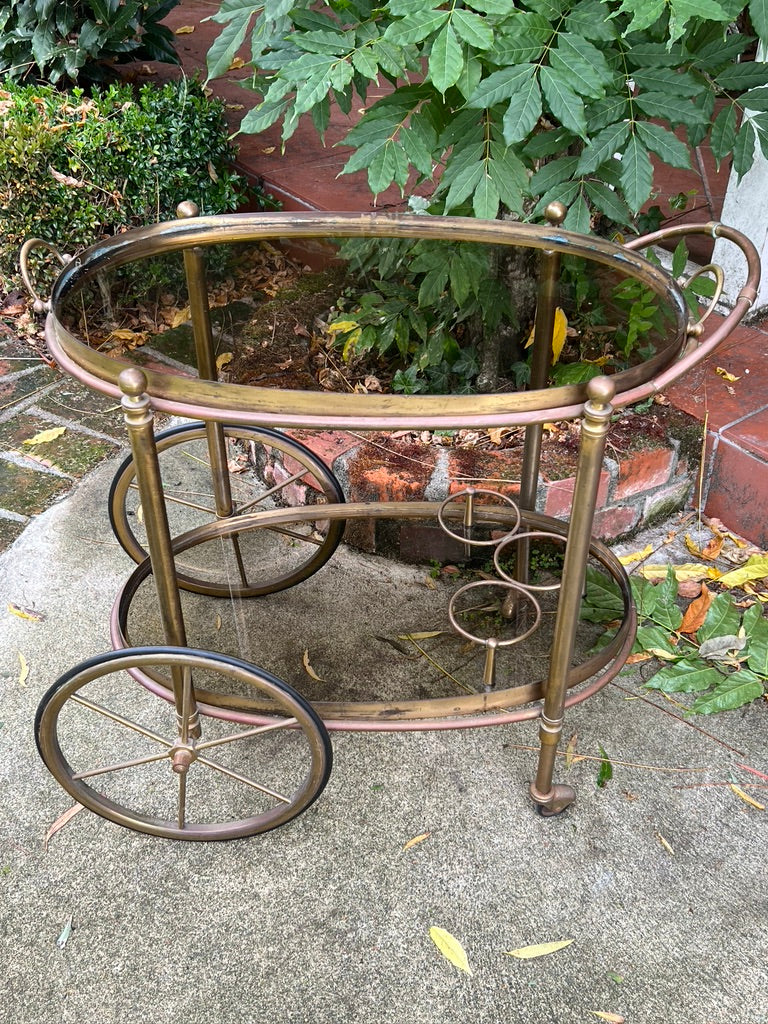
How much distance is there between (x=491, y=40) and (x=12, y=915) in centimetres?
168

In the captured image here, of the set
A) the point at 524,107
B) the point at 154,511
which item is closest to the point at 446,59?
the point at 524,107

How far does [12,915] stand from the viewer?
166 cm

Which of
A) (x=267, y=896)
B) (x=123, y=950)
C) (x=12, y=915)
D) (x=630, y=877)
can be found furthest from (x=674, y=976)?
(x=12, y=915)

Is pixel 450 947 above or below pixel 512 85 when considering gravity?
below

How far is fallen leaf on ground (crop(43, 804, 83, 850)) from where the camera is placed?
5.88 feet

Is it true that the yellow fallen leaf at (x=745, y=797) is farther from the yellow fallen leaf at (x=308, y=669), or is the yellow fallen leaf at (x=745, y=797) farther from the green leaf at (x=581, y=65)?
the green leaf at (x=581, y=65)

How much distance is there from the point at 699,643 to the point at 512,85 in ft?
4.13

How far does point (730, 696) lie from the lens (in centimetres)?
202

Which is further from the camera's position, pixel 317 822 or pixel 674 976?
pixel 317 822

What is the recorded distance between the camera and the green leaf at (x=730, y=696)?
2016 millimetres

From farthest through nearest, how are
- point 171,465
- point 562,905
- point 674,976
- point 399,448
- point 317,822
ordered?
1. point 171,465
2. point 399,448
3. point 317,822
4. point 562,905
5. point 674,976

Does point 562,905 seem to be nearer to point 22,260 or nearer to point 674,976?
point 674,976

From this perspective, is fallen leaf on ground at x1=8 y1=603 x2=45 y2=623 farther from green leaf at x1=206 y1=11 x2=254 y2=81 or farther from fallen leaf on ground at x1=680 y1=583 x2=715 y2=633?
fallen leaf on ground at x1=680 y1=583 x2=715 y2=633

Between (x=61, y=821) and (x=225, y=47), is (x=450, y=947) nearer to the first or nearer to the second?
(x=61, y=821)
